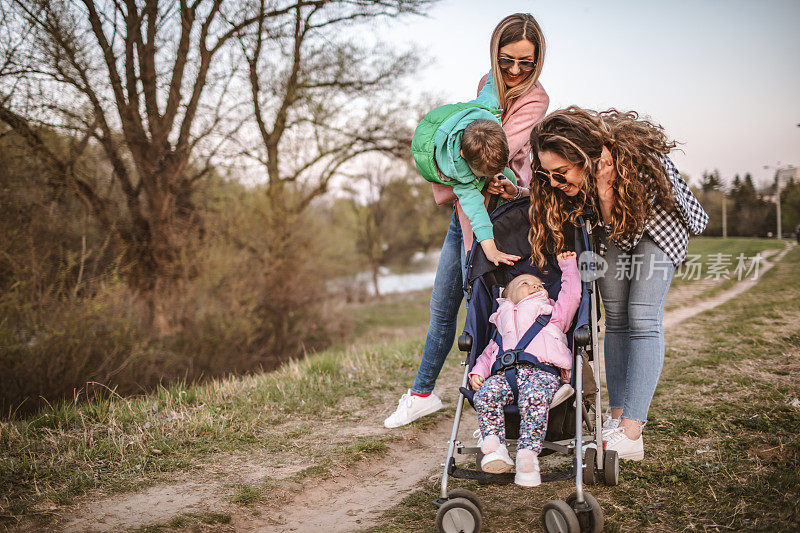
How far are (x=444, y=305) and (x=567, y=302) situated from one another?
3.37 feet

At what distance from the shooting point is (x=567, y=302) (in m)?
3.07

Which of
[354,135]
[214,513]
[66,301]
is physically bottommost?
[214,513]

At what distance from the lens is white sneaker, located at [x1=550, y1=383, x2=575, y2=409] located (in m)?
2.73

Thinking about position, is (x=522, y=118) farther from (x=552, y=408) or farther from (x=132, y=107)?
(x=132, y=107)

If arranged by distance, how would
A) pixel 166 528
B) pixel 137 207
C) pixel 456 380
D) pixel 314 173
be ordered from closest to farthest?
pixel 166 528 < pixel 456 380 < pixel 137 207 < pixel 314 173

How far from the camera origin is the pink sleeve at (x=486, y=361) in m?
2.98

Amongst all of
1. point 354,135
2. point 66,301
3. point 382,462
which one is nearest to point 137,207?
point 66,301

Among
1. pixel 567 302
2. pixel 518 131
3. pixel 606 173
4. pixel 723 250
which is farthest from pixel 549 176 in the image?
pixel 723 250

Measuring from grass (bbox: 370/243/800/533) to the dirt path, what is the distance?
0.75 ft

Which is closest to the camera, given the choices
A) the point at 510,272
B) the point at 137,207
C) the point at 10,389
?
the point at 510,272

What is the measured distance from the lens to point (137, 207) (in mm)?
11086

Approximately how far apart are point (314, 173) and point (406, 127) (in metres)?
3.00

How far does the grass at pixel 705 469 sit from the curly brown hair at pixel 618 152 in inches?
49.9

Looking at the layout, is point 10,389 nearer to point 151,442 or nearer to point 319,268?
point 151,442
